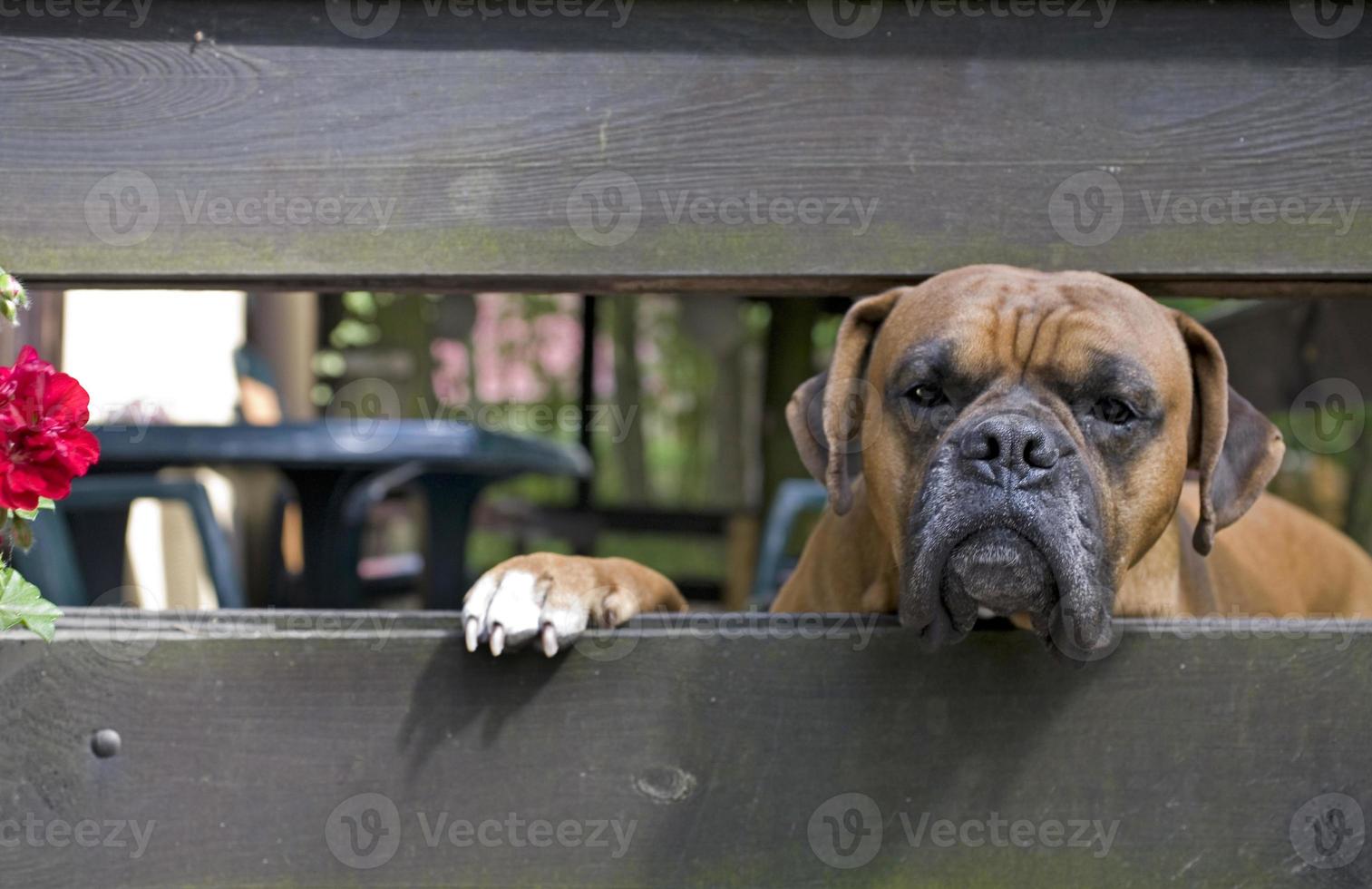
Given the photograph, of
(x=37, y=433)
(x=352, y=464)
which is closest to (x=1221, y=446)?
(x=37, y=433)

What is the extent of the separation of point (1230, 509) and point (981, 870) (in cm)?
79

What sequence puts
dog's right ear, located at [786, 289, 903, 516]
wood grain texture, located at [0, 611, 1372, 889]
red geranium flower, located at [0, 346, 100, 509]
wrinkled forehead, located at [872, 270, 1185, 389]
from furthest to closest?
dog's right ear, located at [786, 289, 903, 516] → wrinkled forehead, located at [872, 270, 1185, 389] → wood grain texture, located at [0, 611, 1372, 889] → red geranium flower, located at [0, 346, 100, 509]

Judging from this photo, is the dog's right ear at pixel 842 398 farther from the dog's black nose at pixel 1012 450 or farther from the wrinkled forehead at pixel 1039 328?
the dog's black nose at pixel 1012 450

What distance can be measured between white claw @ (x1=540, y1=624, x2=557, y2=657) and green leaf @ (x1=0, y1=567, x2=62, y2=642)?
57 centimetres

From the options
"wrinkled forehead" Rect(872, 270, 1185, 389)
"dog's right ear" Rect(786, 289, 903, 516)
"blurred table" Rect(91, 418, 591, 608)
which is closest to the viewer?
"wrinkled forehead" Rect(872, 270, 1185, 389)

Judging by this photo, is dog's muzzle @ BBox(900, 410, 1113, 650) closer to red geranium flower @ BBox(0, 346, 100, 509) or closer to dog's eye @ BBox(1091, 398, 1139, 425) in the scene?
dog's eye @ BBox(1091, 398, 1139, 425)

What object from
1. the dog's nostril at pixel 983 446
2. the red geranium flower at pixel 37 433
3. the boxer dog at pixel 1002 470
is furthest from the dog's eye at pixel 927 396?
the red geranium flower at pixel 37 433

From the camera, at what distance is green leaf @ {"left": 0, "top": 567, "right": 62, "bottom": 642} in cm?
140

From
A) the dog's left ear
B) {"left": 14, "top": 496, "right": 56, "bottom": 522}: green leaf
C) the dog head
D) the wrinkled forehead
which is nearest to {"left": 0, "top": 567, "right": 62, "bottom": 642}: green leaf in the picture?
{"left": 14, "top": 496, "right": 56, "bottom": 522}: green leaf

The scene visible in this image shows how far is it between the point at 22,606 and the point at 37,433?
19 centimetres

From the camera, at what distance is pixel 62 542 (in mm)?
3398

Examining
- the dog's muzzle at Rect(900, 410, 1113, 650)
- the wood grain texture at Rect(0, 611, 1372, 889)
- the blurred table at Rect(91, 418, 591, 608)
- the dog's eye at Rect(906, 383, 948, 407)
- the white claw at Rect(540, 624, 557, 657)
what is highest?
the dog's eye at Rect(906, 383, 948, 407)

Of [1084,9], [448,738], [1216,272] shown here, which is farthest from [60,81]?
[1216,272]

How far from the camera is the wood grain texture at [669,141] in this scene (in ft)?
5.66
